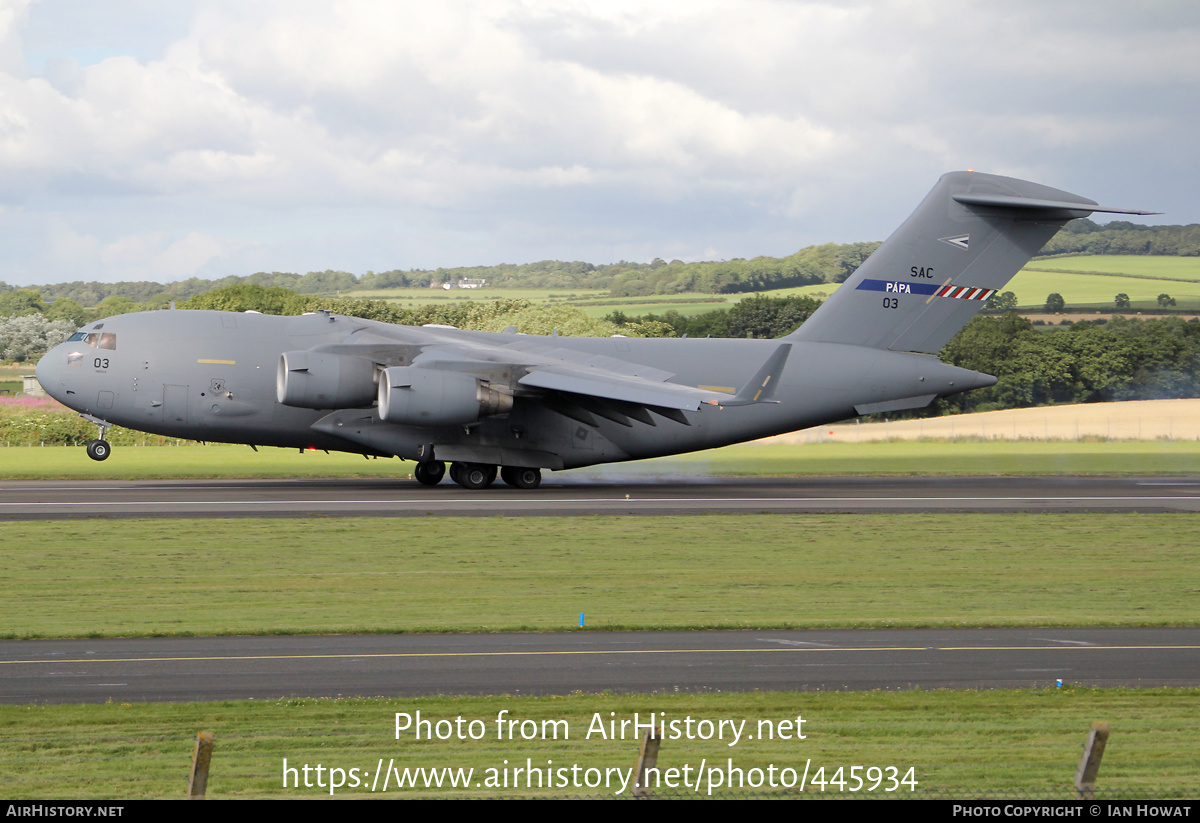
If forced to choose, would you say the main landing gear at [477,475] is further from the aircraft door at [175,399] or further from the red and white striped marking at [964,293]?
the red and white striped marking at [964,293]

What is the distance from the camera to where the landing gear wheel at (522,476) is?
31109 mm

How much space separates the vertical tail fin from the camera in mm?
32938

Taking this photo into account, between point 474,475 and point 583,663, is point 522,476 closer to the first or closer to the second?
point 474,475

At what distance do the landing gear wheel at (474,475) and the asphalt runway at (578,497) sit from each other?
1.23 feet

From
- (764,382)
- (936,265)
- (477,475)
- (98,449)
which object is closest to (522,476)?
(477,475)

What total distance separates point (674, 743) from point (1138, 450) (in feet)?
166

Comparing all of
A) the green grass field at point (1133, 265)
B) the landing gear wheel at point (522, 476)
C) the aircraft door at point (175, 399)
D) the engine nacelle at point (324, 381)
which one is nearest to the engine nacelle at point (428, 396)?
the engine nacelle at point (324, 381)

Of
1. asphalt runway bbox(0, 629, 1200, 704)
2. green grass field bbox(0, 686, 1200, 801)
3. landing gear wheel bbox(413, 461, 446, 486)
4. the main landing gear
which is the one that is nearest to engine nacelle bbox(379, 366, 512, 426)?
the main landing gear

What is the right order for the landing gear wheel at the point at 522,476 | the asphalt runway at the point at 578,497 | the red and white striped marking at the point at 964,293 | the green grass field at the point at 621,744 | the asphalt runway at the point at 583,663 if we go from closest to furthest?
the green grass field at the point at 621,744 < the asphalt runway at the point at 583,663 < the asphalt runway at the point at 578,497 < the landing gear wheel at the point at 522,476 < the red and white striped marking at the point at 964,293

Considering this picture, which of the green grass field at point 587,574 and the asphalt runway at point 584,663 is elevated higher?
the asphalt runway at point 584,663

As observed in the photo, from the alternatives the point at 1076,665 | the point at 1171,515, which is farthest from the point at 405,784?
the point at 1171,515

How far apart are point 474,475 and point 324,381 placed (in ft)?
16.8

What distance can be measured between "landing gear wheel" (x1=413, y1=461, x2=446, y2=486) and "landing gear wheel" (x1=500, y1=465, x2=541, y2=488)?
1.87 metres

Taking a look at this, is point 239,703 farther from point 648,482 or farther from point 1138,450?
point 1138,450
